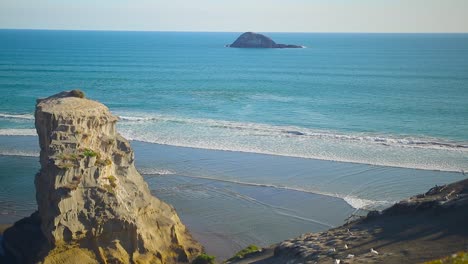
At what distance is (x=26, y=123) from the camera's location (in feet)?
155

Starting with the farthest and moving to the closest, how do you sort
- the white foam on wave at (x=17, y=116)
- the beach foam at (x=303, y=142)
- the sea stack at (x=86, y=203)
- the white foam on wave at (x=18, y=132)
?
the white foam on wave at (x=17, y=116) → the white foam on wave at (x=18, y=132) → the beach foam at (x=303, y=142) → the sea stack at (x=86, y=203)

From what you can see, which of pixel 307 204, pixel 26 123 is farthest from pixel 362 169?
pixel 26 123

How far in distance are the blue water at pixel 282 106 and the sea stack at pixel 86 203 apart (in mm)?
18501

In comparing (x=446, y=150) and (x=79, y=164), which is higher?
(x=79, y=164)

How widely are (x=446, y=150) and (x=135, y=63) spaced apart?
7480cm

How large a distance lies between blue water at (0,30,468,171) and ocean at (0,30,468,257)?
15cm

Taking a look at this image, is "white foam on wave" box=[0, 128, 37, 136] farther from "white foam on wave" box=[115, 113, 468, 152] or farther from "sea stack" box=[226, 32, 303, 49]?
"sea stack" box=[226, 32, 303, 49]

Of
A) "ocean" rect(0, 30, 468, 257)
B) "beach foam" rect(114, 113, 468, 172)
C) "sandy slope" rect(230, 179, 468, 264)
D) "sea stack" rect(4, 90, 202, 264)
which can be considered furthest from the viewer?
"beach foam" rect(114, 113, 468, 172)

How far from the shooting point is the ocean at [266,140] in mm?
27266

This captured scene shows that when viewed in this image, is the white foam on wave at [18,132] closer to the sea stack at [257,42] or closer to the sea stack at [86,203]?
the sea stack at [86,203]

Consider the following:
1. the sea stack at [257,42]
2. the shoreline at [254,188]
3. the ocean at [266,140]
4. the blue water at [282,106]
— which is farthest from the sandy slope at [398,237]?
the sea stack at [257,42]

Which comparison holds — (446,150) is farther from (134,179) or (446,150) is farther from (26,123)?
(26,123)

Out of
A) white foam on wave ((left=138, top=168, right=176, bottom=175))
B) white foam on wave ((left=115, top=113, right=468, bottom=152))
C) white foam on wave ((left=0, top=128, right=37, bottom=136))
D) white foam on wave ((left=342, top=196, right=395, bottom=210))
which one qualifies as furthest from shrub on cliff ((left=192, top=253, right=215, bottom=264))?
white foam on wave ((left=0, top=128, right=37, bottom=136))

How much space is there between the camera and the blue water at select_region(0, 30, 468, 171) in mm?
39844
